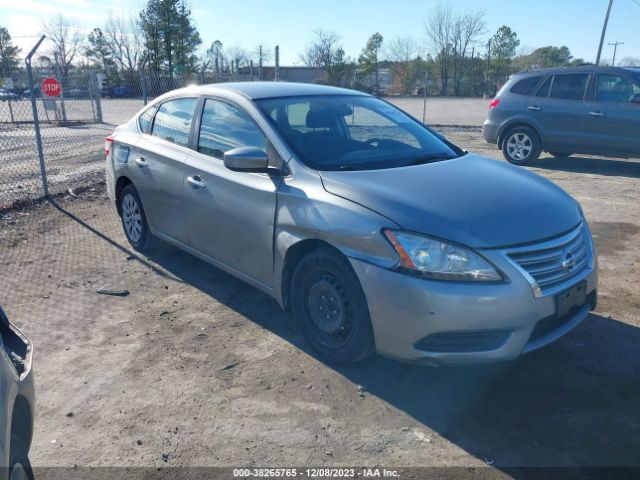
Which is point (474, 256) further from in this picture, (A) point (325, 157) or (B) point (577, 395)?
(A) point (325, 157)

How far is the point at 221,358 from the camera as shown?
3.71 m

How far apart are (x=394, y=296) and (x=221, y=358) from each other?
4.49 feet

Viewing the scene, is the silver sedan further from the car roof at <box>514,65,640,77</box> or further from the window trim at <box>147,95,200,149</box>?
the car roof at <box>514,65,640,77</box>

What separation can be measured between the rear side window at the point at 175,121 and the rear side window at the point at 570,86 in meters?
7.93

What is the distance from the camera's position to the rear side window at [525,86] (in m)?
10.6

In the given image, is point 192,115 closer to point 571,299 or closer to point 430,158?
point 430,158

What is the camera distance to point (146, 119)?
5.41 metres

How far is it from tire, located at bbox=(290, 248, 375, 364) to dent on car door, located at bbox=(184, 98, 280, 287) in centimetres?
35

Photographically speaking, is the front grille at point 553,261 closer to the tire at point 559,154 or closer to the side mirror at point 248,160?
the side mirror at point 248,160

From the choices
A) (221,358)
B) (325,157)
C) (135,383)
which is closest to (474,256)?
(325,157)

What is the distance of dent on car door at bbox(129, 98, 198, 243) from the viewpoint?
470cm

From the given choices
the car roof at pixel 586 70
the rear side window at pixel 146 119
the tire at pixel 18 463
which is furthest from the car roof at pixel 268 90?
the car roof at pixel 586 70

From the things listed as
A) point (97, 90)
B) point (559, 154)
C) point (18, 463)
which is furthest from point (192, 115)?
point (97, 90)

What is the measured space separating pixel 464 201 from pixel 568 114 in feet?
26.5
